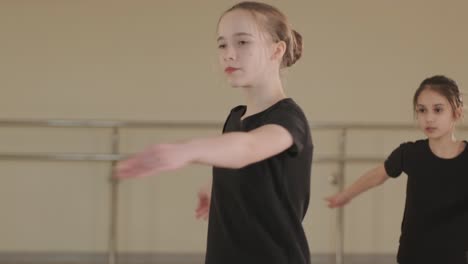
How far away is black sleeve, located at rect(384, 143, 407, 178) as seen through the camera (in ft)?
7.82

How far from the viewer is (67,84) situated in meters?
4.05

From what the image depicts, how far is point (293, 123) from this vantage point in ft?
4.40

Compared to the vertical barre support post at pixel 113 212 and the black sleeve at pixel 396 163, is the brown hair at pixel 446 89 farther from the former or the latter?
the vertical barre support post at pixel 113 212

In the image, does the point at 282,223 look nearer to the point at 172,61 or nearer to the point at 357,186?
the point at 357,186

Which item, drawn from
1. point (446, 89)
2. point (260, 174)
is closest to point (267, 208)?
point (260, 174)

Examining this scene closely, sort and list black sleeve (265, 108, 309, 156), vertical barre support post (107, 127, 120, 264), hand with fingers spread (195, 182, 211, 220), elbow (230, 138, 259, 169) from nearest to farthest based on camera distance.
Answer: elbow (230, 138, 259, 169) < black sleeve (265, 108, 309, 156) < hand with fingers spread (195, 182, 211, 220) < vertical barre support post (107, 127, 120, 264)

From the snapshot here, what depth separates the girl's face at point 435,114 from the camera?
7.63 feet

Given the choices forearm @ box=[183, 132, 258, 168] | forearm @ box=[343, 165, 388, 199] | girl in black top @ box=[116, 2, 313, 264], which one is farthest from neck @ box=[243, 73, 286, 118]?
forearm @ box=[343, 165, 388, 199]

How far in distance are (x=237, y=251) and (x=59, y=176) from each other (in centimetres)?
285

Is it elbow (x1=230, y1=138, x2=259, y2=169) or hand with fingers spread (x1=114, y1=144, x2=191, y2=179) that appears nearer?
hand with fingers spread (x1=114, y1=144, x2=191, y2=179)

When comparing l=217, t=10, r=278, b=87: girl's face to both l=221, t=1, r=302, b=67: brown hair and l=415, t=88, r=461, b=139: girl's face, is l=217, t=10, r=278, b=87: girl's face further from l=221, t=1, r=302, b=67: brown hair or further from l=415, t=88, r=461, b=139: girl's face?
l=415, t=88, r=461, b=139: girl's face

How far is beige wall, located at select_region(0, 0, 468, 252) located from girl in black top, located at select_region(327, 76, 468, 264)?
174 centimetres

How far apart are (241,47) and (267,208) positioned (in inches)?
13.9

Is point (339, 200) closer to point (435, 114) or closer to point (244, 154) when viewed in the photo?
point (435, 114)
